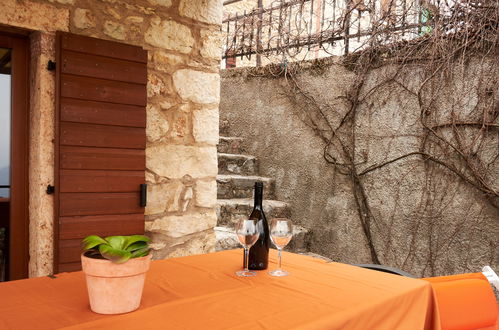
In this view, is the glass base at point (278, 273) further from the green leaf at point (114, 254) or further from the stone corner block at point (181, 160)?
the stone corner block at point (181, 160)

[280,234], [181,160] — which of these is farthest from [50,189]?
[280,234]

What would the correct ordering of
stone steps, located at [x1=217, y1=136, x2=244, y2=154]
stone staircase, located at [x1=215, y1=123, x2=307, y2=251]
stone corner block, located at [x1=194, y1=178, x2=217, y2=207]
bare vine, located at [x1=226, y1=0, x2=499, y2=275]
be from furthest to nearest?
stone steps, located at [x1=217, y1=136, x2=244, y2=154] < stone staircase, located at [x1=215, y1=123, x2=307, y2=251] < bare vine, located at [x1=226, y1=0, x2=499, y2=275] < stone corner block, located at [x1=194, y1=178, x2=217, y2=207]

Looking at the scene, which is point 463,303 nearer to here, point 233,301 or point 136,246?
point 233,301

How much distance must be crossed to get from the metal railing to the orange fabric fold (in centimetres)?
277

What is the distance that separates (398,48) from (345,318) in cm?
322

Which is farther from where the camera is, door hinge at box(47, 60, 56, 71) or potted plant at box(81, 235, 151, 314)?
door hinge at box(47, 60, 56, 71)

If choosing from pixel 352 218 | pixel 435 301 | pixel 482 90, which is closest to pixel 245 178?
pixel 352 218

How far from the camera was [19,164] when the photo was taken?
241 cm

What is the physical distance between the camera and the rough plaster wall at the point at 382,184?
3391 millimetres

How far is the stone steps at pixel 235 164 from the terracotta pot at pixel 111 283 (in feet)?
12.2

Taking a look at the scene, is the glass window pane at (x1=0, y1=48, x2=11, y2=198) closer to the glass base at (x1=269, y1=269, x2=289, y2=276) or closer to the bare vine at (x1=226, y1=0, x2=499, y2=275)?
the glass base at (x1=269, y1=269, x2=289, y2=276)

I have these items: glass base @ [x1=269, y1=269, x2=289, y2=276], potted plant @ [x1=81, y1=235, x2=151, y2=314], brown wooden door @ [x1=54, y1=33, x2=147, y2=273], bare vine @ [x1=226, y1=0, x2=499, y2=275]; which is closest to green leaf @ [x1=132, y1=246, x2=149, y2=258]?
potted plant @ [x1=81, y1=235, x2=151, y2=314]

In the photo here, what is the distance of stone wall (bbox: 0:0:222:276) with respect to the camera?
232 cm

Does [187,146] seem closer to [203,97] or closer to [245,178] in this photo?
[203,97]
